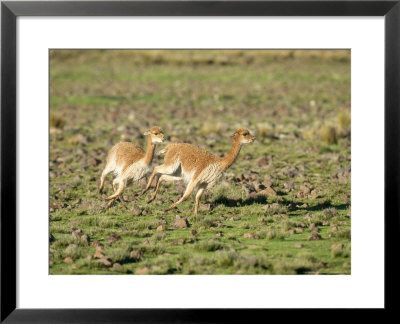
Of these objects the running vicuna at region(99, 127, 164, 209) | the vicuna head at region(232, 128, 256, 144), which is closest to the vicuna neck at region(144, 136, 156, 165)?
the running vicuna at region(99, 127, 164, 209)

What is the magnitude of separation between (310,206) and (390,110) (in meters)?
3.65

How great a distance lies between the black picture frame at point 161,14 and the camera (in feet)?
22.0

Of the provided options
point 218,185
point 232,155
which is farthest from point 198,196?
point 218,185

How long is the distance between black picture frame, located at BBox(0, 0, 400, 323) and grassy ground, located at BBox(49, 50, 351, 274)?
1.94 feet

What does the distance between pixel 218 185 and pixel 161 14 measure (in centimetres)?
473

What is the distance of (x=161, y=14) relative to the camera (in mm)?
6934

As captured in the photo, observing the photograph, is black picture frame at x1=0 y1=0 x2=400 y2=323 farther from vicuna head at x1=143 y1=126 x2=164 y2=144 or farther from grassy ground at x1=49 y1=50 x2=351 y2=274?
vicuna head at x1=143 y1=126 x2=164 y2=144

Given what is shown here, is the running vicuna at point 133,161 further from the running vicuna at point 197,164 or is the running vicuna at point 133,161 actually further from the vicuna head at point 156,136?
the running vicuna at point 197,164

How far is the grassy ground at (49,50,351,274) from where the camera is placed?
757 cm

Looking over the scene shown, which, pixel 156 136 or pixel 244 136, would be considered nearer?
pixel 244 136

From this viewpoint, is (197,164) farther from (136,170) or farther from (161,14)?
(161,14)

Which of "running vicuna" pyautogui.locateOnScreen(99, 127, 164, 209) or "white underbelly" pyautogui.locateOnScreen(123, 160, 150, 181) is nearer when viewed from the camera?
"running vicuna" pyautogui.locateOnScreen(99, 127, 164, 209)

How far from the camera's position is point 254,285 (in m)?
6.65

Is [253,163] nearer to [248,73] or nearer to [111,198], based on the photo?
[111,198]
